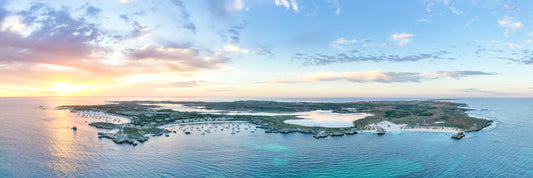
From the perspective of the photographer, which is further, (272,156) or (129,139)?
(129,139)

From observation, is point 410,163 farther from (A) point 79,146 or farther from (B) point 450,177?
(A) point 79,146

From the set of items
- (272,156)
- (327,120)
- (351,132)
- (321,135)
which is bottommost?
(272,156)

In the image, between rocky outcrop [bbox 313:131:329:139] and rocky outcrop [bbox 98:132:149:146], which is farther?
rocky outcrop [bbox 313:131:329:139]

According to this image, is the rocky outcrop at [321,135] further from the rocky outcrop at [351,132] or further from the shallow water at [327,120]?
the shallow water at [327,120]

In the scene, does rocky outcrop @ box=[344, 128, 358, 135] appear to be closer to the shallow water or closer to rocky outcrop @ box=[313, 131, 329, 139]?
rocky outcrop @ box=[313, 131, 329, 139]

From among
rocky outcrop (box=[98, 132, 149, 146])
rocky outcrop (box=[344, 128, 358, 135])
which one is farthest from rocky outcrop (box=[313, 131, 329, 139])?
rocky outcrop (box=[98, 132, 149, 146])

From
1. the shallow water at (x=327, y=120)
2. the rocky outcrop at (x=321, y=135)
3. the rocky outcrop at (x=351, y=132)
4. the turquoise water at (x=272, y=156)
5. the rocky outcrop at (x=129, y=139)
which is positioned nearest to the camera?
the turquoise water at (x=272, y=156)

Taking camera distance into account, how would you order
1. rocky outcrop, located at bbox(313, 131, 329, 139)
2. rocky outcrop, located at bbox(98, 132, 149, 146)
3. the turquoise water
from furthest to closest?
rocky outcrop, located at bbox(313, 131, 329, 139)
rocky outcrop, located at bbox(98, 132, 149, 146)
the turquoise water

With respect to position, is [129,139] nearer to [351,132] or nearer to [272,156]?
[272,156]

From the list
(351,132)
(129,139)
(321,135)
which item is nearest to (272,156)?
(321,135)

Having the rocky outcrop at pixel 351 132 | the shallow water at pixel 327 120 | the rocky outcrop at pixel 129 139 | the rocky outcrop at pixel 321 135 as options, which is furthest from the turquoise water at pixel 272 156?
the shallow water at pixel 327 120
